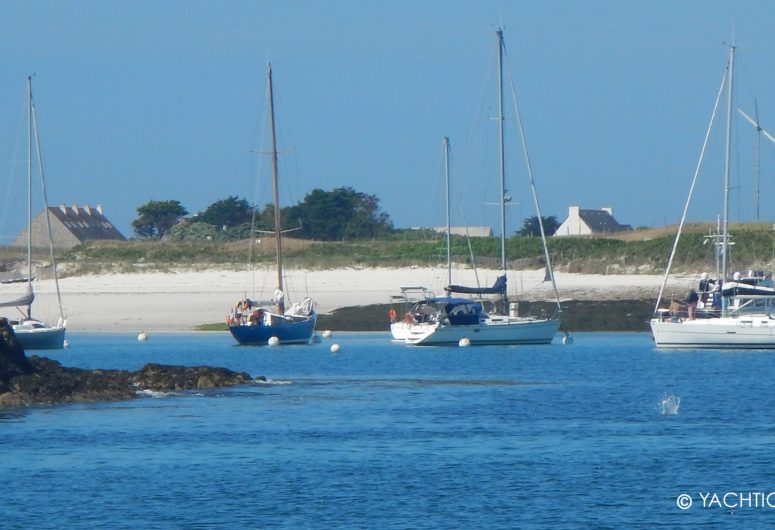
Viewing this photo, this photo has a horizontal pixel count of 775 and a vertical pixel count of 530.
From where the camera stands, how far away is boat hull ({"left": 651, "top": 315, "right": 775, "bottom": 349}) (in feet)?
142

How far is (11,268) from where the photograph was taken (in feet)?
250

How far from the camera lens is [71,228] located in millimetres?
95938

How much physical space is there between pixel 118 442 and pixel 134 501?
5366 mm

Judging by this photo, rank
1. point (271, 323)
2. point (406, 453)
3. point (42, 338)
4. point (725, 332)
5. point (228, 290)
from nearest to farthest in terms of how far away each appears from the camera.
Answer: point (406, 453) → point (725, 332) → point (42, 338) → point (271, 323) → point (228, 290)

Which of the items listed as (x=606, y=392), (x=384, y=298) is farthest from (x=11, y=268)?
(x=606, y=392)

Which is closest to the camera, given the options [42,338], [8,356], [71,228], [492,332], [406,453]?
[406,453]

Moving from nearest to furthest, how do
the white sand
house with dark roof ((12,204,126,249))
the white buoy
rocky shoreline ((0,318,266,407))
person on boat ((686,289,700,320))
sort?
the white buoy < rocky shoreline ((0,318,266,407)) < person on boat ((686,289,700,320)) < the white sand < house with dark roof ((12,204,126,249))

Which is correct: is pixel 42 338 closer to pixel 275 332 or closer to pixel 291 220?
pixel 275 332

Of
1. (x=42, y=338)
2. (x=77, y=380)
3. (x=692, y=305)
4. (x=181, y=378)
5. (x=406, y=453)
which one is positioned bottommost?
(x=406, y=453)

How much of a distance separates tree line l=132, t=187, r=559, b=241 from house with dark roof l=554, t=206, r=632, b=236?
2.41 meters

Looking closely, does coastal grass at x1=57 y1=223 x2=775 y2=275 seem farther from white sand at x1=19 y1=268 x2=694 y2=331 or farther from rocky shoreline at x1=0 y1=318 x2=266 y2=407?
rocky shoreline at x1=0 y1=318 x2=266 y2=407

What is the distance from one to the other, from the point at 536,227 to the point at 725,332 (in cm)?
5989

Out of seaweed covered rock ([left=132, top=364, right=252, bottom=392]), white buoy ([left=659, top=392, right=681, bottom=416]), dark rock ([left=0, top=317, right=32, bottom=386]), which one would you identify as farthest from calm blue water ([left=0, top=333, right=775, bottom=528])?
dark rock ([left=0, top=317, right=32, bottom=386])

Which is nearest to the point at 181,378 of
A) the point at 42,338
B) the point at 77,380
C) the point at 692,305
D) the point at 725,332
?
the point at 77,380
